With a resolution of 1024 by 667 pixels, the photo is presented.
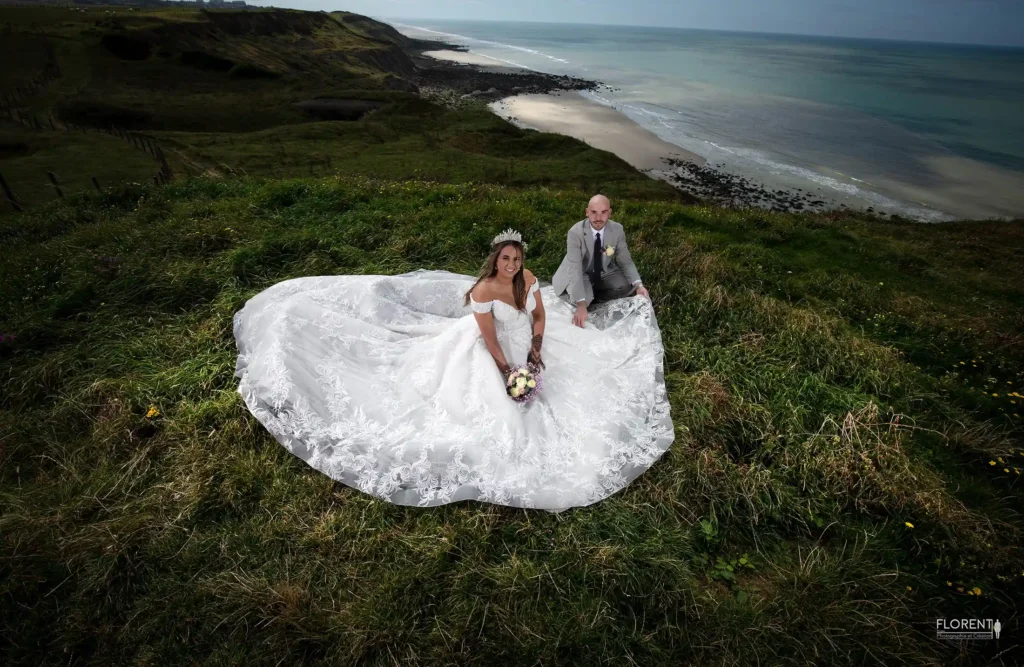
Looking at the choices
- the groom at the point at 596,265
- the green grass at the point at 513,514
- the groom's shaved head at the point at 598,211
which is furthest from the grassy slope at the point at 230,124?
the groom's shaved head at the point at 598,211

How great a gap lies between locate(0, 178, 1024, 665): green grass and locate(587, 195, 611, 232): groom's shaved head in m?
1.83

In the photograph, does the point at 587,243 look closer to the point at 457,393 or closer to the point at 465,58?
the point at 457,393

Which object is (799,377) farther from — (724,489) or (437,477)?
(437,477)

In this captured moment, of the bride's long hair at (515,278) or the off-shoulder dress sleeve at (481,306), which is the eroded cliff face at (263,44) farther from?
the off-shoulder dress sleeve at (481,306)

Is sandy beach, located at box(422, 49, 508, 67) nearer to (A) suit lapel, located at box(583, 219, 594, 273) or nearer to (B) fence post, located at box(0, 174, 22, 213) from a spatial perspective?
(B) fence post, located at box(0, 174, 22, 213)

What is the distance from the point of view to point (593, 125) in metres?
50.2

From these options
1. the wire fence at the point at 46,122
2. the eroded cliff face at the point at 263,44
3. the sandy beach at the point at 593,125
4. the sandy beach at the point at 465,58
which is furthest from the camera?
the sandy beach at the point at 465,58

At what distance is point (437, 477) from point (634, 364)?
9.83 ft

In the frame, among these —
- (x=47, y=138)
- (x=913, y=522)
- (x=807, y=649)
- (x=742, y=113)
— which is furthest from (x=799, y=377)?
(x=742, y=113)

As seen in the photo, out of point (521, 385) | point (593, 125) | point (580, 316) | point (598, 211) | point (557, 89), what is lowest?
point (521, 385)

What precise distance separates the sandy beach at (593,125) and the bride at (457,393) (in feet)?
106

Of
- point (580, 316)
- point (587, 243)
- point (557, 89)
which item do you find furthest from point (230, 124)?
point (557, 89)

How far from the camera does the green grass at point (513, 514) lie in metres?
3.67

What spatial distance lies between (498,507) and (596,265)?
440cm
